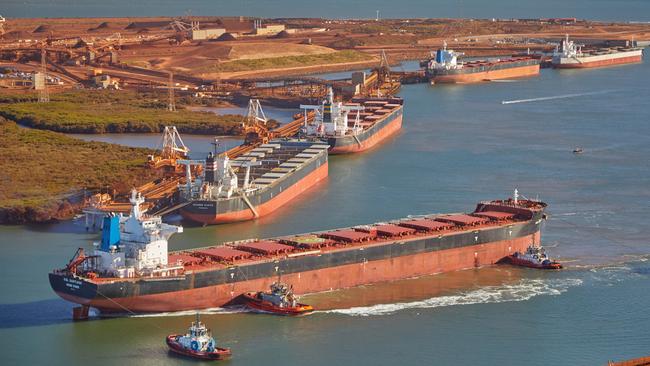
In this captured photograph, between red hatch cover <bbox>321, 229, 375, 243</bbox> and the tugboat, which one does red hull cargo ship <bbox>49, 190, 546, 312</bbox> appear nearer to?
red hatch cover <bbox>321, 229, 375, 243</bbox>

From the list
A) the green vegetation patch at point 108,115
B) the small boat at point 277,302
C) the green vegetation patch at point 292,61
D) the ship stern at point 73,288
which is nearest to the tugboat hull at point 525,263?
the small boat at point 277,302

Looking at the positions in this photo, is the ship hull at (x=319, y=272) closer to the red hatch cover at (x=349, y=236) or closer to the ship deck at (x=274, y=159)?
the red hatch cover at (x=349, y=236)

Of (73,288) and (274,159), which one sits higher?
(73,288)

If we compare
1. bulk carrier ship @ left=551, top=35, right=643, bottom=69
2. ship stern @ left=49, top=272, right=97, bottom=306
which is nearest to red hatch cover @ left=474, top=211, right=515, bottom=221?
ship stern @ left=49, top=272, right=97, bottom=306

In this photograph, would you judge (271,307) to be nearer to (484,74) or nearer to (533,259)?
(533,259)


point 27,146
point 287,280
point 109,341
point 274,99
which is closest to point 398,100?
point 274,99

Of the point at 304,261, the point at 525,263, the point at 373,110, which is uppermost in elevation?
the point at 304,261

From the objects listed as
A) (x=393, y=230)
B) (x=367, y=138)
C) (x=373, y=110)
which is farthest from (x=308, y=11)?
(x=393, y=230)

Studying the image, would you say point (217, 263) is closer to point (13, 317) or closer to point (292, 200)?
point (13, 317)
